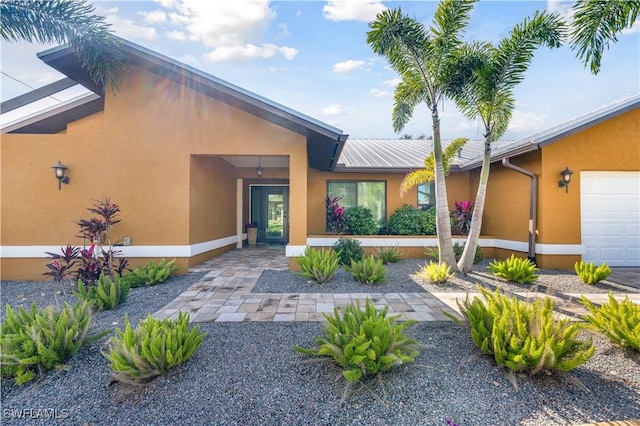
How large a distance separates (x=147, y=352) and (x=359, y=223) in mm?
7139

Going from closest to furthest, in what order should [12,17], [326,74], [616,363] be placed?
[616,363]
[12,17]
[326,74]

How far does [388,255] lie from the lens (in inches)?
306

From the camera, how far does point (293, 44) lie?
788 centimetres

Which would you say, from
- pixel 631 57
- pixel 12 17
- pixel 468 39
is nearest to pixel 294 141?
pixel 468 39

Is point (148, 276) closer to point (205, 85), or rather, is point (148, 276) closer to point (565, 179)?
point (205, 85)

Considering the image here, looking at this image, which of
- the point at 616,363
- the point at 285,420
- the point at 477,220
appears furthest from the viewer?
the point at 477,220

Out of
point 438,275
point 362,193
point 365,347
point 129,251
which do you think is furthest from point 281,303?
point 362,193

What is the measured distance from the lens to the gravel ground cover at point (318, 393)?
2143 mm

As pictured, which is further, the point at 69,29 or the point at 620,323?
the point at 69,29

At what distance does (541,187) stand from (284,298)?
6.85 m

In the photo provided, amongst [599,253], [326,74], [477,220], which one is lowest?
[599,253]

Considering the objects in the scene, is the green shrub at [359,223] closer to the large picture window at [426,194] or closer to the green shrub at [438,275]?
the large picture window at [426,194]

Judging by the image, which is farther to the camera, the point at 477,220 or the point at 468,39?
the point at 477,220

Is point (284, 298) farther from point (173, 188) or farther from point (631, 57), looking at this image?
point (631, 57)
